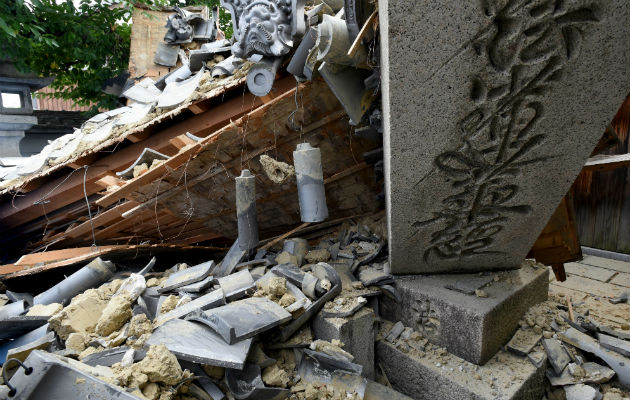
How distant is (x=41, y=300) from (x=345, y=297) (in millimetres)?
2719

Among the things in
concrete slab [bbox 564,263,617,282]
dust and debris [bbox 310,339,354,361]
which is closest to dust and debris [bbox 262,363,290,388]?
dust and debris [bbox 310,339,354,361]

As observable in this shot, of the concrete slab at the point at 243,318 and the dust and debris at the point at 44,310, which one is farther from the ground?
the concrete slab at the point at 243,318

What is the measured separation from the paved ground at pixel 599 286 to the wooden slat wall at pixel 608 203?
331 millimetres

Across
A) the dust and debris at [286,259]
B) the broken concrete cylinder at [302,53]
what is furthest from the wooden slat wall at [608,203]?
the dust and debris at [286,259]

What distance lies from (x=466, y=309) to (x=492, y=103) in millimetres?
1391

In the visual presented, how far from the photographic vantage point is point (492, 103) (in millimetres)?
1692

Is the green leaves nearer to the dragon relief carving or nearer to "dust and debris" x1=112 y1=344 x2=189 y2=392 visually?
"dust and debris" x1=112 y1=344 x2=189 y2=392

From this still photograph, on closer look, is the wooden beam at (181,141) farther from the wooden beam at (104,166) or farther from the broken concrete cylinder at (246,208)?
the broken concrete cylinder at (246,208)

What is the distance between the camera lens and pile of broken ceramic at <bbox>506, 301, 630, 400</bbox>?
2.39m

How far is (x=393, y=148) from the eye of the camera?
1901 mm

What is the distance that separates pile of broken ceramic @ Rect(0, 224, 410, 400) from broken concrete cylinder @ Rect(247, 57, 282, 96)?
4.75ft

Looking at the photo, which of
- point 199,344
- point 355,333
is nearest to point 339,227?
point 355,333

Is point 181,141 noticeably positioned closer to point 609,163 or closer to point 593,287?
point 609,163

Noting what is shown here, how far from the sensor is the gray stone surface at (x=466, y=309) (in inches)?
93.6
